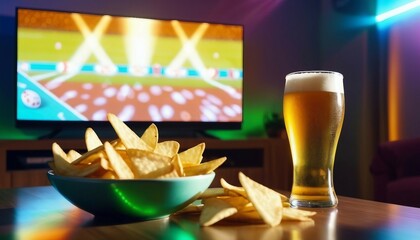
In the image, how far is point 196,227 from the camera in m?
0.71

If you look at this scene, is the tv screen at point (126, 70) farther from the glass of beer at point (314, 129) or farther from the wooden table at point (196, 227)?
the glass of beer at point (314, 129)

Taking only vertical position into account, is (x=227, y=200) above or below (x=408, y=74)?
below

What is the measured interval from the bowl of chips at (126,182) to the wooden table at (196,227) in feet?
0.08

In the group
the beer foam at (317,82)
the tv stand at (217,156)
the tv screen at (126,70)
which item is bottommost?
the tv stand at (217,156)

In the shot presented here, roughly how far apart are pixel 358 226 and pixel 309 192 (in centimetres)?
18

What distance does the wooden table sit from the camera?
25.9 inches

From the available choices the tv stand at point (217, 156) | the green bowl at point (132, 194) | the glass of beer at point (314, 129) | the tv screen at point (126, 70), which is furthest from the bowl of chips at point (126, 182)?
the tv screen at point (126, 70)

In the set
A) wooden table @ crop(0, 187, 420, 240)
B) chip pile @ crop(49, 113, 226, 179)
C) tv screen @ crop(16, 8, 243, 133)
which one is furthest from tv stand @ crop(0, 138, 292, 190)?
chip pile @ crop(49, 113, 226, 179)

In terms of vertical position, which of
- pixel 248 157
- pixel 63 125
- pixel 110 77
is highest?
pixel 110 77

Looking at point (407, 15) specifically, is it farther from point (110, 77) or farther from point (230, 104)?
point (110, 77)

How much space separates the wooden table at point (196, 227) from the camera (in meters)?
0.66

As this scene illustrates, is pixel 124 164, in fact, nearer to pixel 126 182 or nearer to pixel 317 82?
pixel 126 182

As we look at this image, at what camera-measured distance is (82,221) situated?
76cm

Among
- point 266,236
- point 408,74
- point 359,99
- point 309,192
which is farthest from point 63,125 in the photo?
point 266,236
